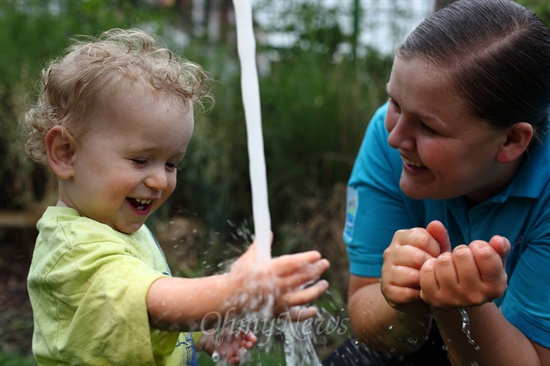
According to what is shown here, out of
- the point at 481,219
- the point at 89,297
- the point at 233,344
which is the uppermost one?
the point at 89,297

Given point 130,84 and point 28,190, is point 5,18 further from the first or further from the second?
point 130,84

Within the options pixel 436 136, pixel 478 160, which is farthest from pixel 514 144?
pixel 436 136

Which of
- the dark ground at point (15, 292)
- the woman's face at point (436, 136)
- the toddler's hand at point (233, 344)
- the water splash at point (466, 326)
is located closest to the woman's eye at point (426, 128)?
the woman's face at point (436, 136)

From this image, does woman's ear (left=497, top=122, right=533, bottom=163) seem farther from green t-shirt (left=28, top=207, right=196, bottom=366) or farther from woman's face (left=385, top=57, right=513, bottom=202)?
green t-shirt (left=28, top=207, right=196, bottom=366)

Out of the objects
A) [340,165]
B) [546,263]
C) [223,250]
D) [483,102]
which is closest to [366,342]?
[546,263]

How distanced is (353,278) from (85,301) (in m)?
1.18

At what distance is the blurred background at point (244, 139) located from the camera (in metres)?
4.07

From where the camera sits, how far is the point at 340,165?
4.41 m

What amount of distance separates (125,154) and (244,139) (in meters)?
2.83

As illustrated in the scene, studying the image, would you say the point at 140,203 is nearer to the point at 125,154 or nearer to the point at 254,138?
the point at 125,154

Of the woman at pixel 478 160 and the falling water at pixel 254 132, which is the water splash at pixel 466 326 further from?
the falling water at pixel 254 132

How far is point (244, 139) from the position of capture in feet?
15.2

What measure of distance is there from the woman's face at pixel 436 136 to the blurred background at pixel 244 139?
1.37m

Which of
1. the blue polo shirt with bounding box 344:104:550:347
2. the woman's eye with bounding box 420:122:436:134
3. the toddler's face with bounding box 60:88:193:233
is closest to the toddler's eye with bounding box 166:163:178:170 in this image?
the toddler's face with bounding box 60:88:193:233
